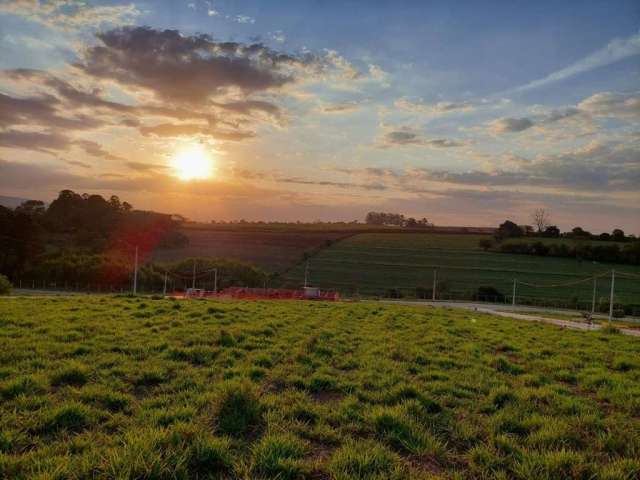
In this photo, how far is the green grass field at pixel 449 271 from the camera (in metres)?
75.3

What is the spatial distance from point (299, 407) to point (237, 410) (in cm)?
97

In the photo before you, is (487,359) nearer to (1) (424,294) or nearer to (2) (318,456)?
(2) (318,456)

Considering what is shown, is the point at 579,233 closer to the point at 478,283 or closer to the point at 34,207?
the point at 478,283

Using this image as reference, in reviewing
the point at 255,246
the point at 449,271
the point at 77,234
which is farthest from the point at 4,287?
the point at 449,271

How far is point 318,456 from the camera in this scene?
5254 mm

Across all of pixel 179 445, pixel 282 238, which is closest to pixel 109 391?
pixel 179 445

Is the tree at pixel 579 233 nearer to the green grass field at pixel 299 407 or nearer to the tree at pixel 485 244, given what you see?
the tree at pixel 485 244

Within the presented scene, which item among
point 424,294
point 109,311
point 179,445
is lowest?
point 424,294

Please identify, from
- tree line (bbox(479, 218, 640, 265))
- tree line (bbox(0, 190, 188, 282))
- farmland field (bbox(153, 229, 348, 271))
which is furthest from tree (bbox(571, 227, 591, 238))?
tree line (bbox(0, 190, 188, 282))

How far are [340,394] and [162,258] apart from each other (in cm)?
8463

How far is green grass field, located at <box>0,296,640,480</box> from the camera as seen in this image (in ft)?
15.9

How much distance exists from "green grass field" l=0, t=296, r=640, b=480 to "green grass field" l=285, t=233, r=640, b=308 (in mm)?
63038

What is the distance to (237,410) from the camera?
639cm

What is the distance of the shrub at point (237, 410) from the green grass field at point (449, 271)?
67322 millimetres
